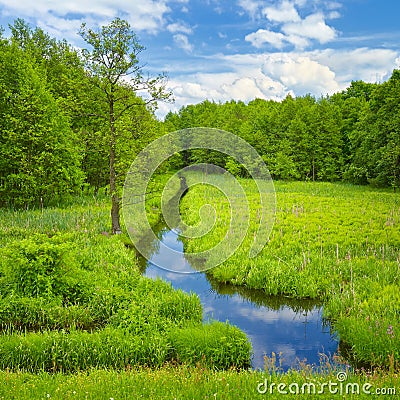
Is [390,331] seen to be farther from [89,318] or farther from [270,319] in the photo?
[89,318]

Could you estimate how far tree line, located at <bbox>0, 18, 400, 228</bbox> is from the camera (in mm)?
17812

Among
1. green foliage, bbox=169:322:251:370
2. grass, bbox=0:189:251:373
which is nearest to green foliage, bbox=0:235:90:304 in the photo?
grass, bbox=0:189:251:373

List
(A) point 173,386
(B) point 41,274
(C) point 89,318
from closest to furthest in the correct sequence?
(A) point 173,386 → (C) point 89,318 → (B) point 41,274

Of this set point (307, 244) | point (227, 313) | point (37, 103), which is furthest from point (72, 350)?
point (37, 103)

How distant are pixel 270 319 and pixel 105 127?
12734 millimetres

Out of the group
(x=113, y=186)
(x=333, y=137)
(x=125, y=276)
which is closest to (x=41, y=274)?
(x=125, y=276)

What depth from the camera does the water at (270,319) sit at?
30.9ft

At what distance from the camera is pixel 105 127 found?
19.7 m

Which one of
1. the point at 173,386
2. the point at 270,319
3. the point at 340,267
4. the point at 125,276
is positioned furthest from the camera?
the point at 340,267

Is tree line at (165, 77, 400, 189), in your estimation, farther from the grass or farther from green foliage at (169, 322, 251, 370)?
green foliage at (169, 322, 251, 370)

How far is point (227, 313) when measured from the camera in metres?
11.7

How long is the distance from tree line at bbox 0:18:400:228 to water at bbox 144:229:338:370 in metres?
7.29

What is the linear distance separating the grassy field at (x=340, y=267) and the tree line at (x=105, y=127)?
22.7ft

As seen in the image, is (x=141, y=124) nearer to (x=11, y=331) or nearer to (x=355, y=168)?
(x=11, y=331)
